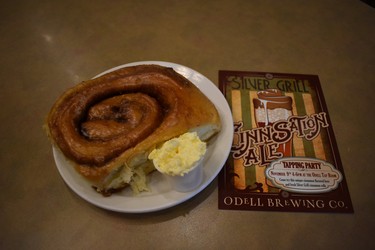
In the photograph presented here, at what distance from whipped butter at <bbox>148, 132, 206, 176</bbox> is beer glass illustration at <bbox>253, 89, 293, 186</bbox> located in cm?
42

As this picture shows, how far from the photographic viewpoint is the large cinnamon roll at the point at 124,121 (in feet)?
2.65

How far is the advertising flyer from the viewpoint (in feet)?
2.88

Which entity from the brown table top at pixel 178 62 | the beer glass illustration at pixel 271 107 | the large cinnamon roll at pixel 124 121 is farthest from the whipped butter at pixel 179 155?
the beer glass illustration at pixel 271 107

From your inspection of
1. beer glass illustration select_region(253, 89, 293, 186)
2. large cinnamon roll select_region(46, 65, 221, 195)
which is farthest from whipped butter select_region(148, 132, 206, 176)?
beer glass illustration select_region(253, 89, 293, 186)

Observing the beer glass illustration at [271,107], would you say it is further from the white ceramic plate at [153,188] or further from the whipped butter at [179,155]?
the whipped butter at [179,155]

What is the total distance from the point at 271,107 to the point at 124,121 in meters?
0.58

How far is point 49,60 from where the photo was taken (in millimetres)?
1354

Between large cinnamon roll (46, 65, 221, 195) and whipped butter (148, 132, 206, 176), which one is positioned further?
large cinnamon roll (46, 65, 221, 195)

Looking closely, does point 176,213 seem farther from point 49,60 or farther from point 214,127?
point 49,60

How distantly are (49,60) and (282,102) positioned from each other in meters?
1.13

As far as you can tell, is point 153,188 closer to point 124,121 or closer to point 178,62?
point 124,121

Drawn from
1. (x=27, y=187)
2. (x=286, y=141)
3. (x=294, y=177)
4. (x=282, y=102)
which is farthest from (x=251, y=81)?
(x=27, y=187)

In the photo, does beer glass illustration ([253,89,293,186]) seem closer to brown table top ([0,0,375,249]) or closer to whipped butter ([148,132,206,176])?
brown table top ([0,0,375,249])

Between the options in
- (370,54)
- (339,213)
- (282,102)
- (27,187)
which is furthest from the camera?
(370,54)
